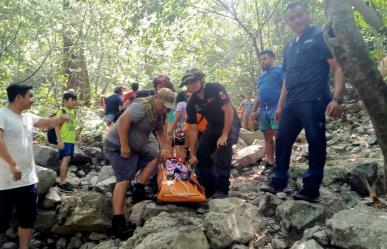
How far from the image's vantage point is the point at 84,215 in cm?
465

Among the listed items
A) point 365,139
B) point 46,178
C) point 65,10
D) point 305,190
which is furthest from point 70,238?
point 65,10

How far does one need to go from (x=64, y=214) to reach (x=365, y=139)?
5.96m

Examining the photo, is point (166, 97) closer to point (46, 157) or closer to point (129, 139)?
point (129, 139)

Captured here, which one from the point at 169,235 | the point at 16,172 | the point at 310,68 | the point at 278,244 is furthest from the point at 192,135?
the point at 16,172

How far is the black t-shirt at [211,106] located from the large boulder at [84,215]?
165 cm

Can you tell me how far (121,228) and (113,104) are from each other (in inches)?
209

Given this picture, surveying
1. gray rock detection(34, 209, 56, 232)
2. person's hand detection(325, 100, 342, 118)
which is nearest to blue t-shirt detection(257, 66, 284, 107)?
person's hand detection(325, 100, 342, 118)

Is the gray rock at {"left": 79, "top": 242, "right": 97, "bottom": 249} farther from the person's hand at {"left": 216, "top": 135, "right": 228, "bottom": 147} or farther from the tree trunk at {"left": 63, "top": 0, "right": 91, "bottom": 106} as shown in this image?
the tree trunk at {"left": 63, "top": 0, "right": 91, "bottom": 106}

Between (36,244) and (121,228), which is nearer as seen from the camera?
(121,228)

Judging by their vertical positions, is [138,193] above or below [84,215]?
above

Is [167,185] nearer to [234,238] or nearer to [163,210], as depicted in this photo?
[163,210]

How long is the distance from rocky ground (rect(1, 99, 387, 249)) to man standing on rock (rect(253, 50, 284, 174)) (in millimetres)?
585

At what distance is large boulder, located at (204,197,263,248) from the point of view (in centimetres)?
357

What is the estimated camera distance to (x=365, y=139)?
743 cm
